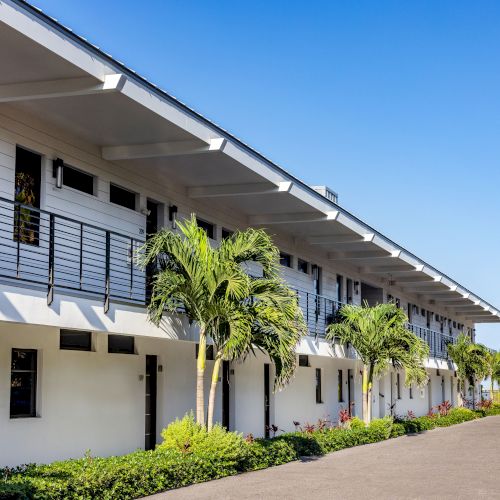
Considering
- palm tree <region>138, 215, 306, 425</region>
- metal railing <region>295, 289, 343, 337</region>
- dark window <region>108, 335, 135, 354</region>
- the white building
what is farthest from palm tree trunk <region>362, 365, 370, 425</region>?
palm tree <region>138, 215, 306, 425</region>

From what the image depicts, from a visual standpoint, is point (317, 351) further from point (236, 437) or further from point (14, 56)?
point (14, 56)

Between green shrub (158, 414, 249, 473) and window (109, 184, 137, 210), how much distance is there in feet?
14.4

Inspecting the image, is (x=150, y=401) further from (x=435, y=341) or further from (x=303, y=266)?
(x=435, y=341)

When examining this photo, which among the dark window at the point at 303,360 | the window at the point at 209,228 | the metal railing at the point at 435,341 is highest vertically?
the window at the point at 209,228

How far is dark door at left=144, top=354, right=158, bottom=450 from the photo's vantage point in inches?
687

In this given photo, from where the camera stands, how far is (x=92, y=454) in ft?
50.2

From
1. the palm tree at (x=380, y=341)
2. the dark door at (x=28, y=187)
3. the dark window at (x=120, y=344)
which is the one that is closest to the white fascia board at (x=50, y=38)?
the dark door at (x=28, y=187)

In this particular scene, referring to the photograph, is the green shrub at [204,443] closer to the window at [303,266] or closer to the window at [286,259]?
the window at [286,259]

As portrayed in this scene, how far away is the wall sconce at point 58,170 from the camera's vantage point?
1476 centimetres

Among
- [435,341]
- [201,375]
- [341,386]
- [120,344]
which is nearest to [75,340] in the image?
[120,344]

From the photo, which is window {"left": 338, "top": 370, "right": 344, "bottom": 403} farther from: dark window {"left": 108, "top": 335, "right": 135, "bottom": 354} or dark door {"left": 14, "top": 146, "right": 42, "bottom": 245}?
dark door {"left": 14, "top": 146, "right": 42, "bottom": 245}

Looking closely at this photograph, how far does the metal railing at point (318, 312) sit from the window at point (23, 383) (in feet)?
35.1

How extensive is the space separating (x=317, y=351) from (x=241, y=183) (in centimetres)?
596

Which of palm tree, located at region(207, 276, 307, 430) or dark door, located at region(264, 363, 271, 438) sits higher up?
palm tree, located at region(207, 276, 307, 430)
